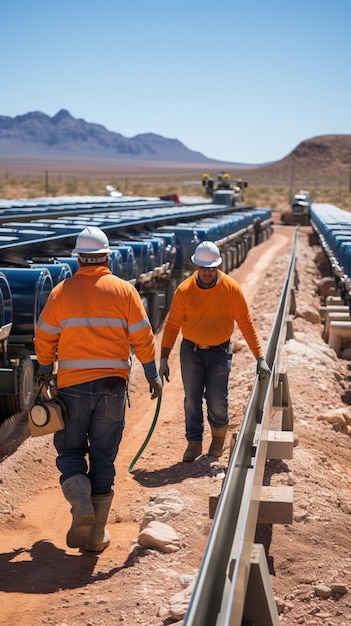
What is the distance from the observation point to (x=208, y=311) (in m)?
7.49

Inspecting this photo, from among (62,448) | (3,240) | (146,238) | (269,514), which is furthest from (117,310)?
(146,238)

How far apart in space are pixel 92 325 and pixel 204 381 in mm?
2348

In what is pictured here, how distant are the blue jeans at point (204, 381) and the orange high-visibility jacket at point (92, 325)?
2.00m

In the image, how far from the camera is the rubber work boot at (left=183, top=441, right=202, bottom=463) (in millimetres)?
7863

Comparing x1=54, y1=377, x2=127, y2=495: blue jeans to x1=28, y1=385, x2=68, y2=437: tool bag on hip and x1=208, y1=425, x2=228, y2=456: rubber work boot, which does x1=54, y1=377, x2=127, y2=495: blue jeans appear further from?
x1=208, y1=425, x2=228, y2=456: rubber work boot

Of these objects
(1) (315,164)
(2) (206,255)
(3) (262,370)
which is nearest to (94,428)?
(3) (262,370)

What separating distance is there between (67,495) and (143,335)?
105 cm

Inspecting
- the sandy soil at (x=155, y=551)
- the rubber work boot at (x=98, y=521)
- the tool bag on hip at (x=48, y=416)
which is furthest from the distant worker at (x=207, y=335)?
the tool bag on hip at (x=48, y=416)

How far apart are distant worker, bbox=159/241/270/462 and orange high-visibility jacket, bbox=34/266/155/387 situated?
62.5 inches

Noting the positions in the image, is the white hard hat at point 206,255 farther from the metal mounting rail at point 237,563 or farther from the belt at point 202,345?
the metal mounting rail at point 237,563

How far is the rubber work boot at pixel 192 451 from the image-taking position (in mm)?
7863

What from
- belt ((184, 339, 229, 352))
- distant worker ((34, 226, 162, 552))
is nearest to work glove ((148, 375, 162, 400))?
distant worker ((34, 226, 162, 552))

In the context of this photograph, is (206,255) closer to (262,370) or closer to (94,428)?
(262,370)

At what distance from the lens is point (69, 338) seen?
5.71 m
